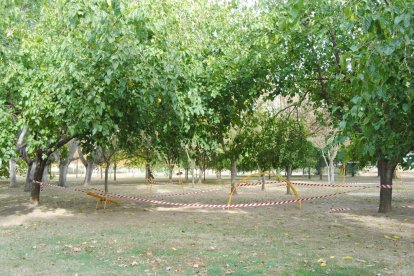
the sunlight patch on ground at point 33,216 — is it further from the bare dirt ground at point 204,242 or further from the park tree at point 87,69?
the park tree at point 87,69

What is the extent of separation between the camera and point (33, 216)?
11.9 metres

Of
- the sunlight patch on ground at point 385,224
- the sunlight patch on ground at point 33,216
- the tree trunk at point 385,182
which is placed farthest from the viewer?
the tree trunk at point 385,182

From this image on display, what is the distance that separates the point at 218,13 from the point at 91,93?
19.7 feet

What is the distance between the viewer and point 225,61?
1177 cm

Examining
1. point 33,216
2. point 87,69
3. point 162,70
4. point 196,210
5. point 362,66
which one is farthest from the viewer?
point 196,210

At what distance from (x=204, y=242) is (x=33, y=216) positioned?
20.5 feet

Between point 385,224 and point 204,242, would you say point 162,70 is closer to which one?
point 204,242

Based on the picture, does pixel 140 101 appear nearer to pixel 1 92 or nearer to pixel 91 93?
pixel 91 93

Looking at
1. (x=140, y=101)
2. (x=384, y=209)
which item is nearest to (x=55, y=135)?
(x=140, y=101)

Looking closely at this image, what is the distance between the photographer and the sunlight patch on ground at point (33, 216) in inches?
425

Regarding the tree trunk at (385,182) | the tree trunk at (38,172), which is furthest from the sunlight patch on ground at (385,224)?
the tree trunk at (38,172)

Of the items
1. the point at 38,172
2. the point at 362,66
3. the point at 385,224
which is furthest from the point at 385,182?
the point at 38,172

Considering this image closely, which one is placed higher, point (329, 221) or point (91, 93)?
point (91, 93)

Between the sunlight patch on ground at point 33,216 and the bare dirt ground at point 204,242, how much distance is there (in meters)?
0.03
